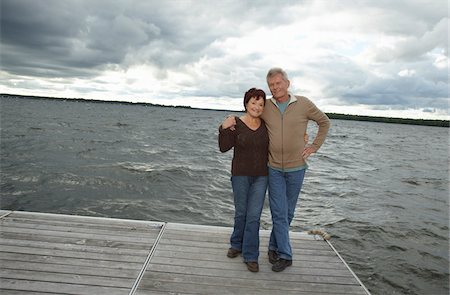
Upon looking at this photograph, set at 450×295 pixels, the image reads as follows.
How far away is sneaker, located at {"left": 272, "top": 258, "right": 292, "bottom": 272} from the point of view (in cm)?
402

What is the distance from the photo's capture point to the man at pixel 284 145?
12.8 feet

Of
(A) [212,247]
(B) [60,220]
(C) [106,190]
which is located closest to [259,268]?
(A) [212,247]

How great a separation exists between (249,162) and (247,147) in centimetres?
18

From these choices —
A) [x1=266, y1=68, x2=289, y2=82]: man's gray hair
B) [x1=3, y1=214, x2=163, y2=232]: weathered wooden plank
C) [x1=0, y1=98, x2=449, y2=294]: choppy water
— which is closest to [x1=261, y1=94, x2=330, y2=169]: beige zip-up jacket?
[x1=266, y1=68, x2=289, y2=82]: man's gray hair

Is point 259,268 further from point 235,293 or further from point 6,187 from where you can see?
point 6,187

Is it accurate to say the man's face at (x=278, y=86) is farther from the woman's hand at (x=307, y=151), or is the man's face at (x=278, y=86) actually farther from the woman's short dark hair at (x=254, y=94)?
the woman's hand at (x=307, y=151)

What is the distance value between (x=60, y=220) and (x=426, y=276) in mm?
6888

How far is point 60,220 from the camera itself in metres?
5.14

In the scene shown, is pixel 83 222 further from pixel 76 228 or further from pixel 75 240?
pixel 75 240

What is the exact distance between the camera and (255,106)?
386 cm

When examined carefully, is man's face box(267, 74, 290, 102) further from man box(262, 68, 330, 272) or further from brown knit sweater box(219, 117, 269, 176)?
brown knit sweater box(219, 117, 269, 176)

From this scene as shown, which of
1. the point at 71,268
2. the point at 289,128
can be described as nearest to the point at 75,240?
the point at 71,268

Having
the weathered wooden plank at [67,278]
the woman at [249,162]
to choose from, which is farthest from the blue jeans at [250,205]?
the weathered wooden plank at [67,278]

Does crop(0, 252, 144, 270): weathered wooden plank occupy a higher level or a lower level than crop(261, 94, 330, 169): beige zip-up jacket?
lower
